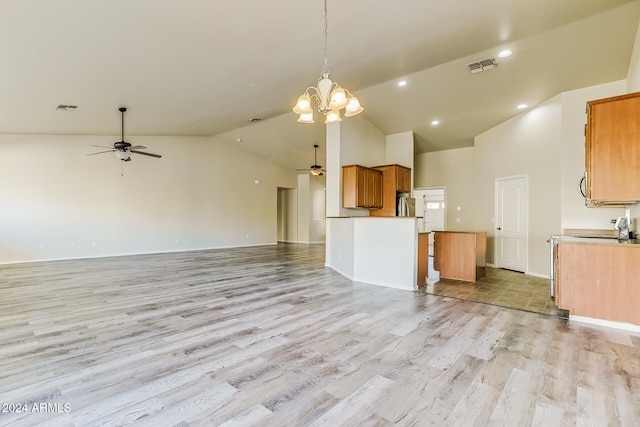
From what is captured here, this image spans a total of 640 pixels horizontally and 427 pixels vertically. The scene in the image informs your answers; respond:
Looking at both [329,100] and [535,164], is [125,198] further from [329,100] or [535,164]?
[535,164]

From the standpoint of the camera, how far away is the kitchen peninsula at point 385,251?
487 cm

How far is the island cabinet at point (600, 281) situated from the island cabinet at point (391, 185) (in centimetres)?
428

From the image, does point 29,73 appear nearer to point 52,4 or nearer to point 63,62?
point 63,62

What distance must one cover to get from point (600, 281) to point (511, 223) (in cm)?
384

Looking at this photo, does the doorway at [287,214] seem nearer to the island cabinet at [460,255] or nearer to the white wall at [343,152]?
the white wall at [343,152]

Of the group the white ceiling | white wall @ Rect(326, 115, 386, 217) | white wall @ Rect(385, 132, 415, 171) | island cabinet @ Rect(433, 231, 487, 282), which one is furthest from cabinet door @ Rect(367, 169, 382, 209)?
island cabinet @ Rect(433, 231, 487, 282)

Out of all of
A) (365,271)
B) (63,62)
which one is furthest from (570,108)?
(63,62)

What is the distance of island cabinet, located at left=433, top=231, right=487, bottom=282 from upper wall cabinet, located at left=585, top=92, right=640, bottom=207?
250cm

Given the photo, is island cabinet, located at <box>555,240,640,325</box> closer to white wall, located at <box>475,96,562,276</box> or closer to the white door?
white wall, located at <box>475,96,562,276</box>

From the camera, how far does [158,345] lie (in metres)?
2.76

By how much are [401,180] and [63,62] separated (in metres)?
6.53

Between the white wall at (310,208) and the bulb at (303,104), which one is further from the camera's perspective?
the white wall at (310,208)

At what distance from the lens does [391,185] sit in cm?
763

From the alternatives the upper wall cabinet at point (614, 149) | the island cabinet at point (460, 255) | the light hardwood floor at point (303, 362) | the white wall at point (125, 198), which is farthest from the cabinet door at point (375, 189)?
the white wall at point (125, 198)
